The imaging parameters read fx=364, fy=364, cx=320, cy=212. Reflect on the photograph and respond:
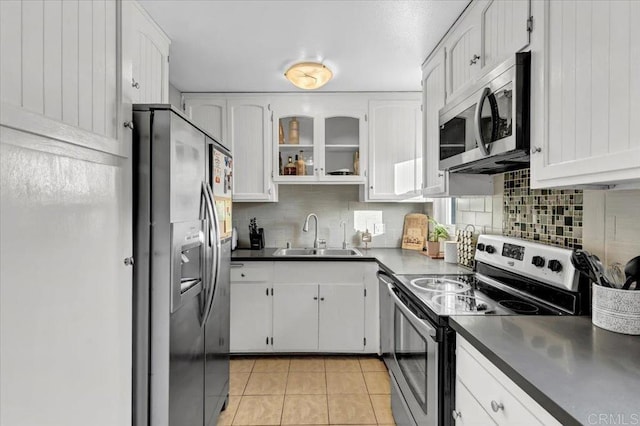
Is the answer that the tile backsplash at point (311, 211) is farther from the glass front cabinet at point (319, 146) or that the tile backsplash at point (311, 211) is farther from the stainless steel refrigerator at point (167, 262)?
the stainless steel refrigerator at point (167, 262)

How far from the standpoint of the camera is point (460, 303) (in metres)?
1.57

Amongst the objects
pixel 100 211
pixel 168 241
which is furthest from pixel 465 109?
pixel 100 211

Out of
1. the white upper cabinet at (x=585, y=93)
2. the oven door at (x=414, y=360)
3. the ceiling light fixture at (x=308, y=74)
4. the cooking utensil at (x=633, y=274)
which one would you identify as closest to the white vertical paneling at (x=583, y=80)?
the white upper cabinet at (x=585, y=93)

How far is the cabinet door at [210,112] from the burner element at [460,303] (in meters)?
2.32

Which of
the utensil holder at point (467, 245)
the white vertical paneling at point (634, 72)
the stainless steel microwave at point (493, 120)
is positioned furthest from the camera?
the utensil holder at point (467, 245)

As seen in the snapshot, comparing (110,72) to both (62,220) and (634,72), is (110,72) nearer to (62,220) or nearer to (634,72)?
(62,220)

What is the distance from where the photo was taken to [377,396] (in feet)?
8.11

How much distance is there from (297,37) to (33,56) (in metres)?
1.59

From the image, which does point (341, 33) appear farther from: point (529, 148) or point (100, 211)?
point (100, 211)

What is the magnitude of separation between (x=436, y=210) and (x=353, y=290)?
3.62ft

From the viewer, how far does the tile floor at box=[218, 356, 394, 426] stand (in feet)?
7.29

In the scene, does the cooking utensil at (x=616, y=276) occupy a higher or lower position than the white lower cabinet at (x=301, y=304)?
higher

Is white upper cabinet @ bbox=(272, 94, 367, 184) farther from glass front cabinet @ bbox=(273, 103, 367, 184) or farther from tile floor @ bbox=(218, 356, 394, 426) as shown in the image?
tile floor @ bbox=(218, 356, 394, 426)

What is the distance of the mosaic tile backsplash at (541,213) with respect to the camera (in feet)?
5.05
